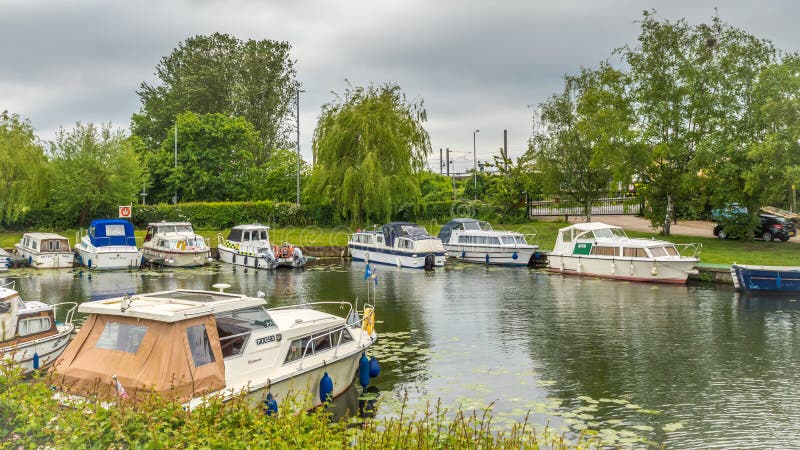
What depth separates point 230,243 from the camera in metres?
45.4

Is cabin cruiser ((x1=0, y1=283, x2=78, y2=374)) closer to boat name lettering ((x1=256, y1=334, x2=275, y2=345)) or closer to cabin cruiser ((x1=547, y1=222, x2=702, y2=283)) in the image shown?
boat name lettering ((x1=256, y1=334, x2=275, y2=345))

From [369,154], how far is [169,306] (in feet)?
130

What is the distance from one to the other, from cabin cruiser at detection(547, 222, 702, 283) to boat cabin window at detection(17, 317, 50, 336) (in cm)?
2783

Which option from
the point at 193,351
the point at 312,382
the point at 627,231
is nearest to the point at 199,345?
the point at 193,351

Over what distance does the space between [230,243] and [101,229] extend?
306 inches

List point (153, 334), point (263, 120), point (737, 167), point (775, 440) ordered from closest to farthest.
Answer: point (153, 334), point (775, 440), point (737, 167), point (263, 120)

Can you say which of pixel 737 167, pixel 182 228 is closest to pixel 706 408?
pixel 737 167

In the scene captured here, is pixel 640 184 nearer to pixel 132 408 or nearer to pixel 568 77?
pixel 568 77

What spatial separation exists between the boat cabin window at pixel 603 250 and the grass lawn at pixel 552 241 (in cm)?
514

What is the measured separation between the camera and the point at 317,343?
14953 millimetres

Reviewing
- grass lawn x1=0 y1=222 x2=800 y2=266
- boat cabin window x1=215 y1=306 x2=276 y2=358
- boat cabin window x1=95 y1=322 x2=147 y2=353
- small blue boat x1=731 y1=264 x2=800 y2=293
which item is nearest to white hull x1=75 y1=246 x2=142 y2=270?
grass lawn x1=0 y1=222 x2=800 y2=266

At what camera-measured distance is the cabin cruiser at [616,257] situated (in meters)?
34.7

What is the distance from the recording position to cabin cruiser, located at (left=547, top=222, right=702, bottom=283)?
3466 centimetres

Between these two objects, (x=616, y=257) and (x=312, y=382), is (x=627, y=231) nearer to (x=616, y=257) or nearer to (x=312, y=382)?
(x=616, y=257)
